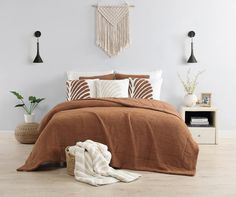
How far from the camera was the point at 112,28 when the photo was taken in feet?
21.2

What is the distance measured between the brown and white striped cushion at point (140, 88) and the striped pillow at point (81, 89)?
50 centimetres

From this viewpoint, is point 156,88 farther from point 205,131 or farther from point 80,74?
point 80,74

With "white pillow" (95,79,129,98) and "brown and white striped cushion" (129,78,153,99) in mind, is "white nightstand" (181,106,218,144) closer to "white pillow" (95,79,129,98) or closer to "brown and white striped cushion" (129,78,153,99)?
"brown and white striped cushion" (129,78,153,99)

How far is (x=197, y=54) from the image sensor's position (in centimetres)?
648

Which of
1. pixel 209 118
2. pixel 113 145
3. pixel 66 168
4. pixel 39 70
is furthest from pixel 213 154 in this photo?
pixel 39 70

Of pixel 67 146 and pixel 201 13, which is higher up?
pixel 201 13

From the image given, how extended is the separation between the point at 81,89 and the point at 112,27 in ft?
3.67

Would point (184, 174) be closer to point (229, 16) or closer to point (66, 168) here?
point (66, 168)

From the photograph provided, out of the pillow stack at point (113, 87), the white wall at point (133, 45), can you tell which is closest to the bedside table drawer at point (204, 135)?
the white wall at point (133, 45)

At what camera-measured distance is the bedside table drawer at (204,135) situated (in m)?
6.04

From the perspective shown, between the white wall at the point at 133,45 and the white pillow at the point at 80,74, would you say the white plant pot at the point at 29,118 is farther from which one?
the white pillow at the point at 80,74

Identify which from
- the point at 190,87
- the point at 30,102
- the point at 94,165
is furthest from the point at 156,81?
the point at 94,165

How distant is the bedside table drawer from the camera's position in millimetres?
6039

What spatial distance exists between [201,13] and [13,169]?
348 cm
